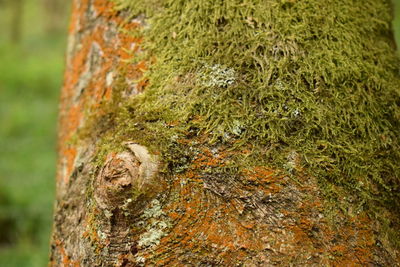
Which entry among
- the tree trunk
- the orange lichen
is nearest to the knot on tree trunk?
the tree trunk

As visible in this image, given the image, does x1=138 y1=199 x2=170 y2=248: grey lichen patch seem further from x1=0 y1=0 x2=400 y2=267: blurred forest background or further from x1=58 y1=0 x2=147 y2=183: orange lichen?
x1=0 y1=0 x2=400 y2=267: blurred forest background

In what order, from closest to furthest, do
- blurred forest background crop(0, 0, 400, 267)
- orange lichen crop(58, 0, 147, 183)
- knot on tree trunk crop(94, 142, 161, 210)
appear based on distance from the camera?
knot on tree trunk crop(94, 142, 161, 210) → orange lichen crop(58, 0, 147, 183) → blurred forest background crop(0, 0, 400, 267)

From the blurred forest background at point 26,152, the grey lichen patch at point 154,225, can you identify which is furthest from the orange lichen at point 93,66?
the blurred forest background at point 26,152

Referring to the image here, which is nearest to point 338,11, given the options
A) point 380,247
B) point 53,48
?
point 380,247

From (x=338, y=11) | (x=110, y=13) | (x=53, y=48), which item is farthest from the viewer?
(x=53, y=48)

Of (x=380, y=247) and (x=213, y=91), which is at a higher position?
(x=213, y=91)

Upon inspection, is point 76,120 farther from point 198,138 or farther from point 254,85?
point 254,85

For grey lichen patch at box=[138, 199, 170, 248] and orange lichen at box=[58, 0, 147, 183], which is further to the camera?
orange lichen at box=[58, 0, 147, 183]

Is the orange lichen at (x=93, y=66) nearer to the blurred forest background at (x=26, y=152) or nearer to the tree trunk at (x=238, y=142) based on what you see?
the tree trunk at (x=238, y=142)
